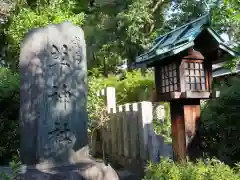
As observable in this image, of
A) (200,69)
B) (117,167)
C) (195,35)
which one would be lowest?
(117,167)

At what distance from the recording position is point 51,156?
16.0 feet

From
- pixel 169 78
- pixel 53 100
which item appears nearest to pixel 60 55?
pixel 53 100

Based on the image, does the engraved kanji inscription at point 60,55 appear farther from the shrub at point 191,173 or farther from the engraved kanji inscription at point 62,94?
the shrub at point 191,173

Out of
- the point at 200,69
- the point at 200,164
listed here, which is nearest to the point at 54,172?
the point at 200,164

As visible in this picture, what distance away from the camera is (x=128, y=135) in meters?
7.07

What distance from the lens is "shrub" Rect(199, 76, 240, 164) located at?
5.64m

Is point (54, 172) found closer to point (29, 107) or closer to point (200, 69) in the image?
point (29, 107)

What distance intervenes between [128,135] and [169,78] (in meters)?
2.50

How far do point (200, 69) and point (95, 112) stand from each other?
4.01 metres

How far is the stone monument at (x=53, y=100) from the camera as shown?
4926mm

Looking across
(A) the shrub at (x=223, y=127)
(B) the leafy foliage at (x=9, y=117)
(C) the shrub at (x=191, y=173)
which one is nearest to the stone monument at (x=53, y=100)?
(C) the shrub at (x=191, y=173)

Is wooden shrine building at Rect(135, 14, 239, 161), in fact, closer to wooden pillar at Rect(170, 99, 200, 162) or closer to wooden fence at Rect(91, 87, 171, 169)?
wooden pillar at Rect(170, 99, 200, 162)

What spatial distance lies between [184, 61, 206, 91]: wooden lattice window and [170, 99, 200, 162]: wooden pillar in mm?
330

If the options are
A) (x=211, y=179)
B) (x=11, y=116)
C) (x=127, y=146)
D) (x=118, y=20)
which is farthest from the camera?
(x=118, y=20)
